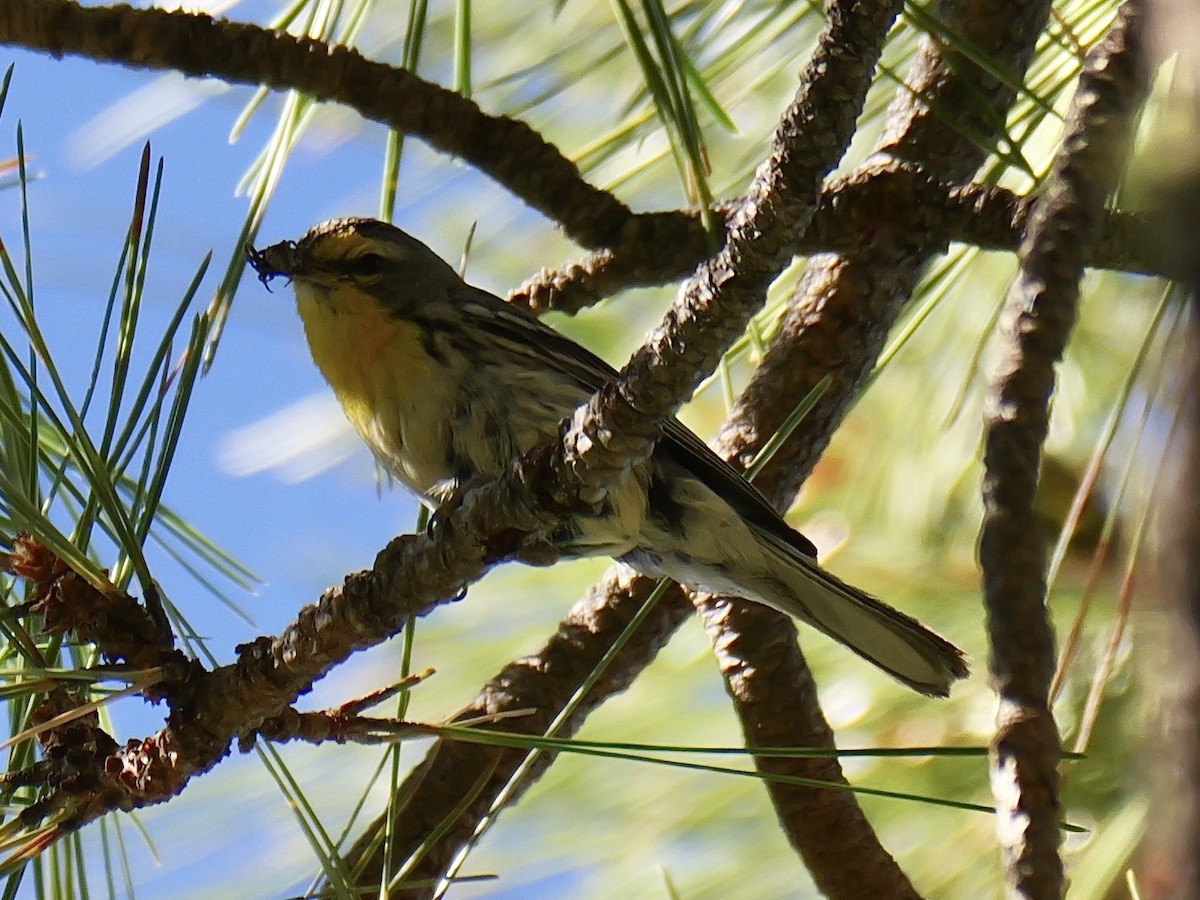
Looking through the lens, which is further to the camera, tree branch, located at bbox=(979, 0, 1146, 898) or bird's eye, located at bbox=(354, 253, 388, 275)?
bird's eye, located at bbox=(354, 253, 388, 275)

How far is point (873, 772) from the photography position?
2215 mm

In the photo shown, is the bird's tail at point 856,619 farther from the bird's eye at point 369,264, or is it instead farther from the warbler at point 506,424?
the bird's eye at point 369,264

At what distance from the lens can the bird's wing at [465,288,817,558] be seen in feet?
6.15

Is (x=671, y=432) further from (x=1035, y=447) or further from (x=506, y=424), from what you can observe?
(x=1035, y=447)

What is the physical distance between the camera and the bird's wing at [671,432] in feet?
6.15

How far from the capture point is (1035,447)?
960mm

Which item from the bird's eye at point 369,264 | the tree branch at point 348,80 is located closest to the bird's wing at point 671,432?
the bird's eye at point 369,264

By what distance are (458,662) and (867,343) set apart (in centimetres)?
120

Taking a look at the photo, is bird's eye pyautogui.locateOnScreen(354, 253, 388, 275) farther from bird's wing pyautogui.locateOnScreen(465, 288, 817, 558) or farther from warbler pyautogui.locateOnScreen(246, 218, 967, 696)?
bird's wing pyautogui.locateOnScreen(465, 288, 817, 558)

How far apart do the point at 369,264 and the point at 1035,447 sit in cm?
160

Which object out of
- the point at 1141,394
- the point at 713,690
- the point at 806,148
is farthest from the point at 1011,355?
the point at 713,690

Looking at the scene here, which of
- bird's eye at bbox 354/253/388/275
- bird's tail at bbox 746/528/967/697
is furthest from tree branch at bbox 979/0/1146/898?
bird's eye at bbox 354/253/388/275

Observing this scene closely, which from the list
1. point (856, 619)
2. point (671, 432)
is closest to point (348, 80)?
point (671, 432)

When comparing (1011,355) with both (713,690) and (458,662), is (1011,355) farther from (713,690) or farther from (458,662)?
(458,662)
